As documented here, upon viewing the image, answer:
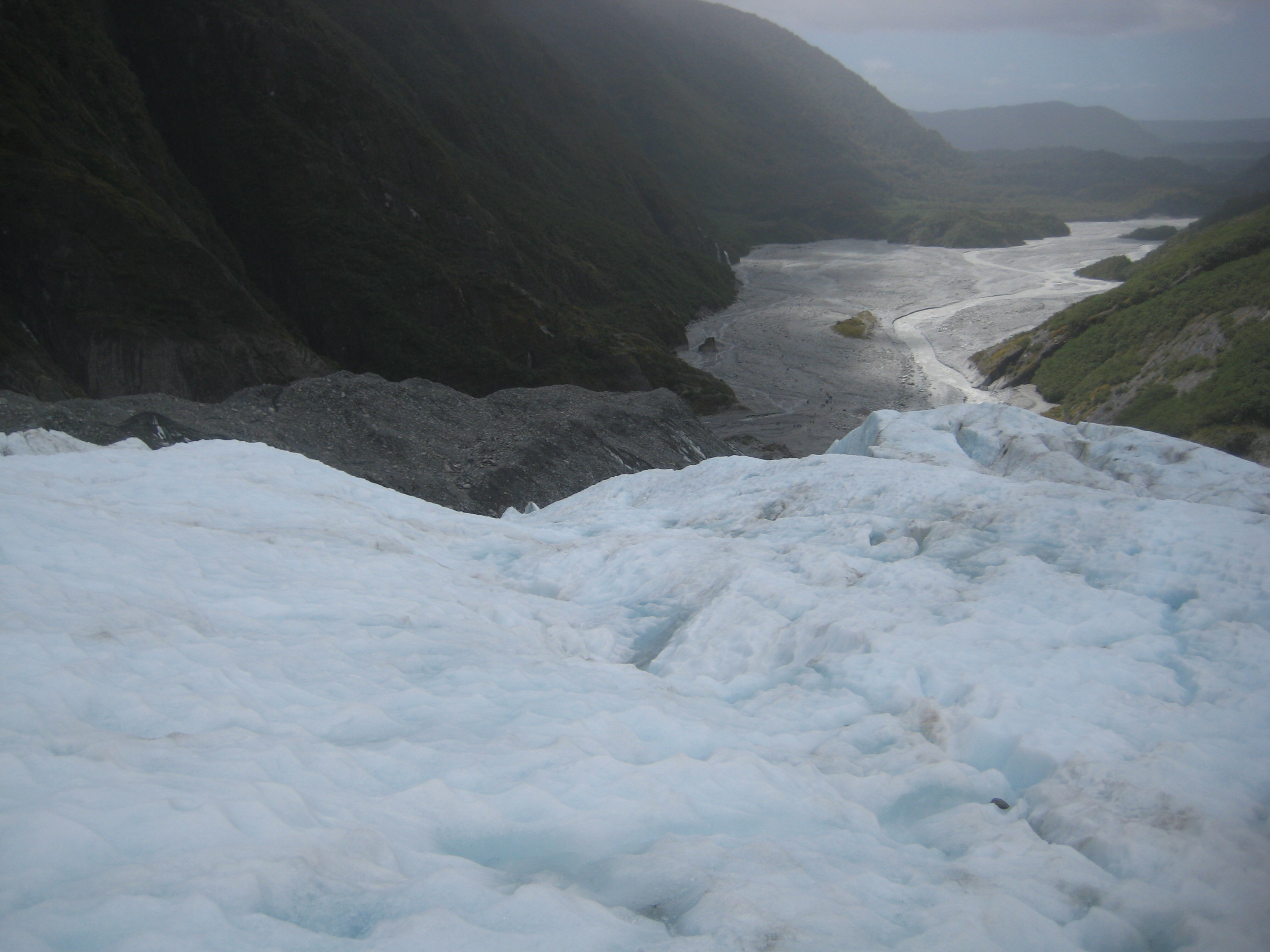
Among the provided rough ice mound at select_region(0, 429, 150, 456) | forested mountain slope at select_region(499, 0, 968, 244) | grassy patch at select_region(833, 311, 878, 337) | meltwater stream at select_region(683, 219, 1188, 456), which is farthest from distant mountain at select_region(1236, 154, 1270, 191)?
rough ice mound at select_region(0, 429, 150, 456)

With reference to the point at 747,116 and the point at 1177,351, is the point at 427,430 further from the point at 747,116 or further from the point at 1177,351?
the point at 747,116

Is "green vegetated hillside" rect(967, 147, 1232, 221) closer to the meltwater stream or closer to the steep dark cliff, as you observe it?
the meltwater stream

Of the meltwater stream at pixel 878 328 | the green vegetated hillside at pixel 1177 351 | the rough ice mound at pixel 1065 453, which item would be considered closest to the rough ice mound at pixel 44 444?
the rough ice mound at pixel 1065 453

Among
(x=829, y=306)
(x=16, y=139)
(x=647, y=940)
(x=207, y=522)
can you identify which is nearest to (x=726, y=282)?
(x=829, y=306)

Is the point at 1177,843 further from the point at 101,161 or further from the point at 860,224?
the point at 860,224

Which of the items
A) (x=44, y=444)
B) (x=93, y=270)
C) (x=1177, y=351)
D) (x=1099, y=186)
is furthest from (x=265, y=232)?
(x=1099, y=186)

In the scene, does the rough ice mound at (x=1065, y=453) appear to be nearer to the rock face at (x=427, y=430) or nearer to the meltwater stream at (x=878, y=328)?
the rock face at (x=427, y=430)
